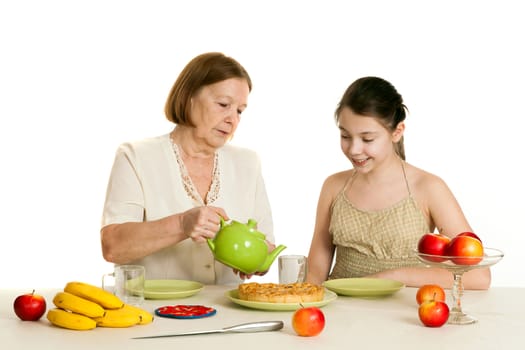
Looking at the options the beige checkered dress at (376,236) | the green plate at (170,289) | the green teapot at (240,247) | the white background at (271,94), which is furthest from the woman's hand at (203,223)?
the white background at (271,94)

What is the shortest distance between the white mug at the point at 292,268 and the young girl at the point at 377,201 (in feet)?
1.59

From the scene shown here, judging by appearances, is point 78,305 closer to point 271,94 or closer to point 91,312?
point 91,312

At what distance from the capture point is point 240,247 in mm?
2164

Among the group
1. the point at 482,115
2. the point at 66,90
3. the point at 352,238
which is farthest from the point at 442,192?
the point at 66,90

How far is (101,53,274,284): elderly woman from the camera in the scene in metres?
2.65

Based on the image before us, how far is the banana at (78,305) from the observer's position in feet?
5.89

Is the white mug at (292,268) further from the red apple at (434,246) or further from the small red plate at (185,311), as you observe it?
the red apple at (434,246)

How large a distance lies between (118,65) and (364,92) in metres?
2.18

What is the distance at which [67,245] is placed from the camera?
15.2ft

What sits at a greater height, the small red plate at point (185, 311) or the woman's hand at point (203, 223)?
the woman's hand at point (203, 223)

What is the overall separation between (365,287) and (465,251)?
48cm

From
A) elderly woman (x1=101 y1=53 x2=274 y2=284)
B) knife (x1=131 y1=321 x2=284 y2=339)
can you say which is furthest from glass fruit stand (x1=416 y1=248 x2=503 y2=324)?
elderly woman (x1=101 y1=53 x2=274 y2=284)

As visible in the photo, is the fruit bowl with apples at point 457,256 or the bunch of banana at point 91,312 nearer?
the bunch of banana at point 91,312

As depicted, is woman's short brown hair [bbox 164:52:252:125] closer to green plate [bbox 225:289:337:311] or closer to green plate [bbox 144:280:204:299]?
green plate [bbox 144:280:204:299]
